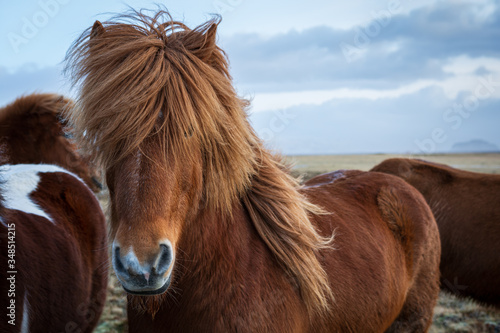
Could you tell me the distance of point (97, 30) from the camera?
6.78ft

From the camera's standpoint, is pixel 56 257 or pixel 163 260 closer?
pixel 163 260

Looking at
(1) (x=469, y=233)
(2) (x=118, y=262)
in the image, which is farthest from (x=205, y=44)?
(1) (x=469, y=233)

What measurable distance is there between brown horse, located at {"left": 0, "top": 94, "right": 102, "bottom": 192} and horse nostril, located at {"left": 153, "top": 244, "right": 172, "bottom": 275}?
134 inches

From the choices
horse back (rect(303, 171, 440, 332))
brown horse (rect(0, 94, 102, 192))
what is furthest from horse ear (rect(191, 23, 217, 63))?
brown horse (rect(0, 94, 102, 192))

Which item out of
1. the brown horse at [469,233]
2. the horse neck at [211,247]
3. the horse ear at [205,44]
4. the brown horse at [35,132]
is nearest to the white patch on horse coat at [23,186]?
the brown horse at [35,132]

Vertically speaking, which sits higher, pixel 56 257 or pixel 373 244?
pixel 373 244

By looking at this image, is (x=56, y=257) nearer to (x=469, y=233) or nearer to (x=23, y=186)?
(x=23, y=186)

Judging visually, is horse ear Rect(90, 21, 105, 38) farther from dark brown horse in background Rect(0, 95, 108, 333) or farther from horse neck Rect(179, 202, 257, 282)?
dark brown horse in background Rect(0, 95, 108, 333)

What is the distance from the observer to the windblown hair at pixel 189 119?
5.74 ft

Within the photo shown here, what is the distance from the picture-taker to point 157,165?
64.2 inches

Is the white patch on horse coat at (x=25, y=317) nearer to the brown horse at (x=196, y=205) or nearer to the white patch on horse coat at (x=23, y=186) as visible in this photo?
the white patch on horse coat at (x=23, y=186)

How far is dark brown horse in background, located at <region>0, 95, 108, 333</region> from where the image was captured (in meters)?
2.69

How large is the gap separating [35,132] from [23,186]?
4.61 feet

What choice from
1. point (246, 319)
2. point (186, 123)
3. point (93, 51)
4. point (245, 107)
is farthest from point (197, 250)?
point (93, 51)
